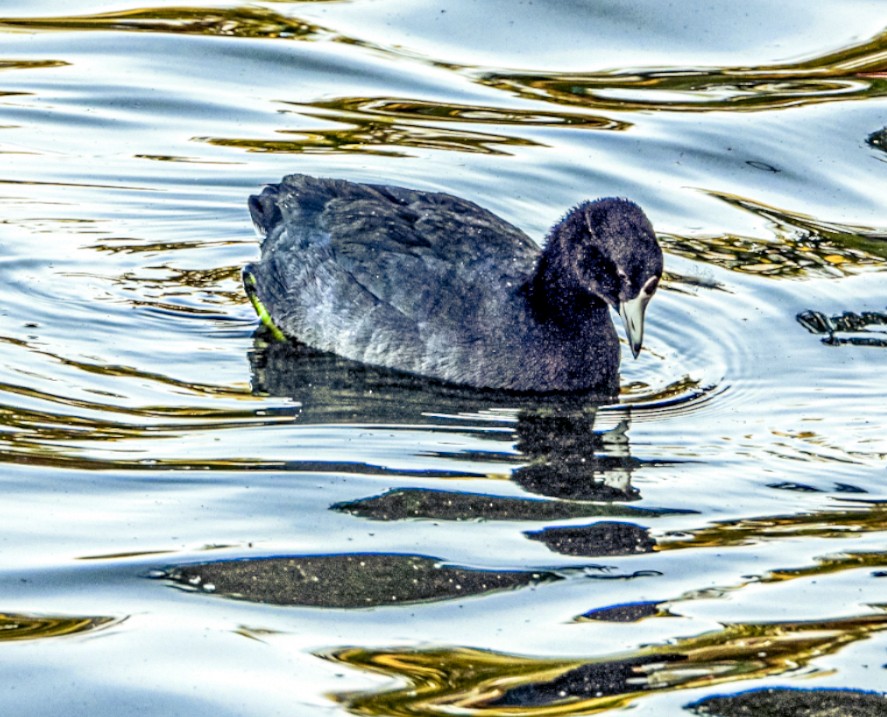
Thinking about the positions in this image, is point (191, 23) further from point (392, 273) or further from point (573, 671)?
point (573, 671)

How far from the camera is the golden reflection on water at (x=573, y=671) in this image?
5.09 metres

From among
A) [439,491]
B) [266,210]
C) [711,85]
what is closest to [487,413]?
A: [439,491]

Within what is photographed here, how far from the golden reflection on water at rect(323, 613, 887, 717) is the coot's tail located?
4.29 metres

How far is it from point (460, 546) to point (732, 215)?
15.8ft

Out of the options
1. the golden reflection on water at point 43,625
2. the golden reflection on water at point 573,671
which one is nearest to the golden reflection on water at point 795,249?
the golden reflection on water at point 573,671

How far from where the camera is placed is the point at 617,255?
26.2ft

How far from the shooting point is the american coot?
26.7 feet

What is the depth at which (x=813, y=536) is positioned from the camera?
6363mm

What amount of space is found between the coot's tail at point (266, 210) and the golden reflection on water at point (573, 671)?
14.1 ft

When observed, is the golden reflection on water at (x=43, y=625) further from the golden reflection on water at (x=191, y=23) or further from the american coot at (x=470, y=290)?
the golden reflection on water at (x=191, y=23)

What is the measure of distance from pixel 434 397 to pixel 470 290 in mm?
610

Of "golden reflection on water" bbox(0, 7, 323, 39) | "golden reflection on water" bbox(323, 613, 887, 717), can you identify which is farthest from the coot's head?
"golden reflection on water" bbox(0, 7, 323, 39)

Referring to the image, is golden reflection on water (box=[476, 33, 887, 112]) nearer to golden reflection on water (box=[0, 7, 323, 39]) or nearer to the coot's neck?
golden reflection on water (box=[0, 7, 323, 39])

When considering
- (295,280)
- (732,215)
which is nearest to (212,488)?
(295,280)
